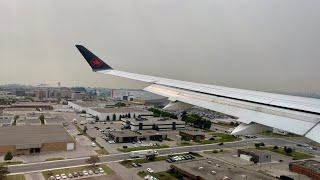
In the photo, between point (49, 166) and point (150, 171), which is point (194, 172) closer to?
point (150, 171)

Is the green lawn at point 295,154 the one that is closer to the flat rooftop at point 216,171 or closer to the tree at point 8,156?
the flat rooftop at point 216,171

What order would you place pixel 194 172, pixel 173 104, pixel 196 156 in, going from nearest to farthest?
pixel 173 104, pixel 194 172, pixel 196 156

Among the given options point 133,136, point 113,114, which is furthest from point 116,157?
point 113,114

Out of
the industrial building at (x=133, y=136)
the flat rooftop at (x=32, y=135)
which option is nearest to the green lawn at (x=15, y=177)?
the flat rooftop at (x=32, y=135)

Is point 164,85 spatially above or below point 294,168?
above

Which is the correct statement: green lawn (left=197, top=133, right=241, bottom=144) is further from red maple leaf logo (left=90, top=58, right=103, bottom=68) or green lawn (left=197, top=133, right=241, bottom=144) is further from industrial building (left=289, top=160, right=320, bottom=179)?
red maple leaf logo (left=90, top=58, right=103, bottom=68)

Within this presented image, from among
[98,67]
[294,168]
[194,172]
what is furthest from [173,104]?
[294,168]

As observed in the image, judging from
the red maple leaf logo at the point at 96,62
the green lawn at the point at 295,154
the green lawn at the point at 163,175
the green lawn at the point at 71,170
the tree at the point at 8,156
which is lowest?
the green lawn at the point at 295,154
